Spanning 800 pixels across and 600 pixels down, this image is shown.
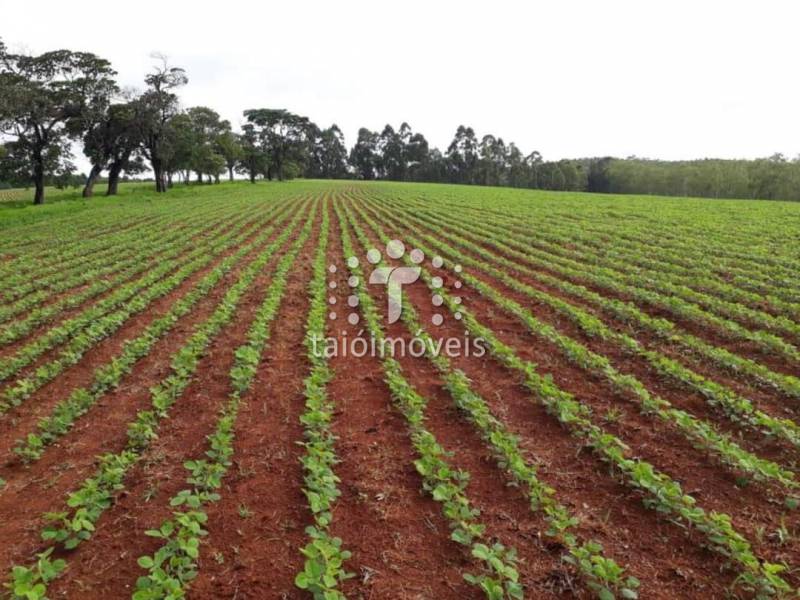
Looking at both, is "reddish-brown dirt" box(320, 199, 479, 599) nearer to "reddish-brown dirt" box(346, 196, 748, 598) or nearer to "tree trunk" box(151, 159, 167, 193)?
"reddish-brown dirt" box(346, 196, 748, 598)

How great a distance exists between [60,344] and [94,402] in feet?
8.58

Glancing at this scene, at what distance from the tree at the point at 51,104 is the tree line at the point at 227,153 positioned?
0.08 m

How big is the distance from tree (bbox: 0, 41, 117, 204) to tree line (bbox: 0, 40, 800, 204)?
78mm

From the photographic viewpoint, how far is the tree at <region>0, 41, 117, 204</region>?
97.6ft

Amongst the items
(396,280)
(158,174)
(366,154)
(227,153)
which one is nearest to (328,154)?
(366,154)

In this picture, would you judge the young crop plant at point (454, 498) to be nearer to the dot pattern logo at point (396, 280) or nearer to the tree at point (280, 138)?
the dot pattern logo at point (396, 280)

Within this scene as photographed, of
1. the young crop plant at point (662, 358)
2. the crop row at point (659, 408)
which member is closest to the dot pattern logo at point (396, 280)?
the young crop plant at point (662, 358)

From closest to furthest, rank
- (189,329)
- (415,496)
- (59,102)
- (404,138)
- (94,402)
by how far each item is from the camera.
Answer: (415,496) → (94,402) → (189,329) → (59,102) → (404,138)

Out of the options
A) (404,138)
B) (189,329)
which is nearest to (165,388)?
(189,329)

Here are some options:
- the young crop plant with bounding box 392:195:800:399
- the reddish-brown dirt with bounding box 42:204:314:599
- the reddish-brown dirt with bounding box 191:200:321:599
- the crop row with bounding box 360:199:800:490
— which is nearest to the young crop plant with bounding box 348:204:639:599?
the crop row with bounding box 360:199:800:490

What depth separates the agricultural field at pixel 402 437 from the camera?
3.12 meters

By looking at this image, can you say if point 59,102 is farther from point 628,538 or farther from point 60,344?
point 628,538

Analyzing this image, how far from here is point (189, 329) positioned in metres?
7.64

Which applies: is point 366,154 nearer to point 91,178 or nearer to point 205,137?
point 205,137
